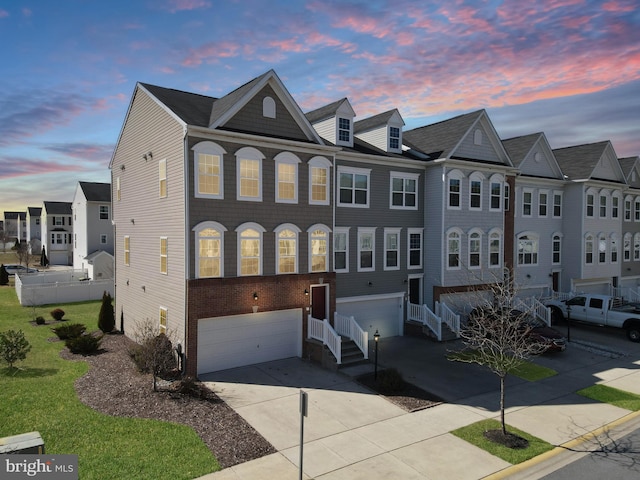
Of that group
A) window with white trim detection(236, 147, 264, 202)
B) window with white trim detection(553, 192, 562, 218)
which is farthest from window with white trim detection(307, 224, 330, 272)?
window with white trim detection(553, 192, 562, 218)

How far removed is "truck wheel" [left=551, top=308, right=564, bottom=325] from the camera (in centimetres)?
2644

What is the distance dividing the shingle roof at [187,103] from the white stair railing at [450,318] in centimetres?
1516

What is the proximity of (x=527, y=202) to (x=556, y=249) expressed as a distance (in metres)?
4.82

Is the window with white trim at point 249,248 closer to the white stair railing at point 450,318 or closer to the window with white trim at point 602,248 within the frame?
the white stair railing at point 450,318

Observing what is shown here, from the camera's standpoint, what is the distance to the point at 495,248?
25547 millimetres

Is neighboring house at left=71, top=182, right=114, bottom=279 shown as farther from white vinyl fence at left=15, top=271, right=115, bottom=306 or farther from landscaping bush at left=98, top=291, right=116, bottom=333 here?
landscaping bush at left=98, top=291, right=116, bottom=333

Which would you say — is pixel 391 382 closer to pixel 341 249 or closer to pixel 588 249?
pixel 341 249

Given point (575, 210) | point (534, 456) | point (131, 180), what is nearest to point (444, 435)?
point (534, 456)

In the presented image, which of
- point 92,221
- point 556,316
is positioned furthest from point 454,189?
point 92,221

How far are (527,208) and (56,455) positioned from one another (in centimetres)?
2827

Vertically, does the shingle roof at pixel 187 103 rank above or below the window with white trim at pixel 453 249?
above

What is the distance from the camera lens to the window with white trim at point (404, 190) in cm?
2288

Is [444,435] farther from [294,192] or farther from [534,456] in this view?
[294,192]

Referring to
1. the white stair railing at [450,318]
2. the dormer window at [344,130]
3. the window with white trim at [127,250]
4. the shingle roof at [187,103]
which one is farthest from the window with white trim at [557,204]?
the window with white trim at [127,250]
